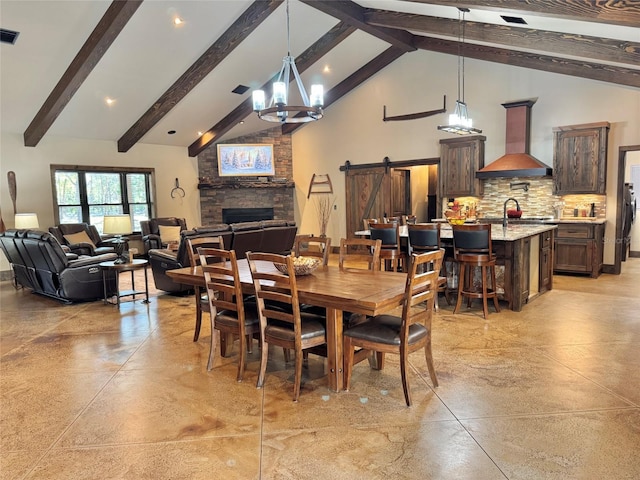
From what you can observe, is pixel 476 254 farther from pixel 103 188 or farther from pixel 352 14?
pixel 103 188

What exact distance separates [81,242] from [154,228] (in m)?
1.81

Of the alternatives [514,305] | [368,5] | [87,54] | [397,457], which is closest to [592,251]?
[514,305]

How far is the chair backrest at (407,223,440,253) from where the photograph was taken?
198 inches

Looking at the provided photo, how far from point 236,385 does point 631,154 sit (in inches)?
367

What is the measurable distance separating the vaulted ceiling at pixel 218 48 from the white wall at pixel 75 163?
22 cm

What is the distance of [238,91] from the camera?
28.2 ft

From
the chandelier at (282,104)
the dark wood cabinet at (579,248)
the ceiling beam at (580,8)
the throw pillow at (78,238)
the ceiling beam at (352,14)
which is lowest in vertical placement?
the dark wood cabinet at (579,248)

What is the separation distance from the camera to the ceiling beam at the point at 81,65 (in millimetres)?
5469

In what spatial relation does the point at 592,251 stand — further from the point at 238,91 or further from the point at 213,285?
the point at 238,91

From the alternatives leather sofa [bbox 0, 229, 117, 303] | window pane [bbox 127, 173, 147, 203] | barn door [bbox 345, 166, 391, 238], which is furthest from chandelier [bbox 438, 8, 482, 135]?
window pane [bbox 127, 173, 147, 203]

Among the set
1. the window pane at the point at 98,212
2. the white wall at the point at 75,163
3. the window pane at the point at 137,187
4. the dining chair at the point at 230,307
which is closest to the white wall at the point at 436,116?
the white wall at the point at 75,163

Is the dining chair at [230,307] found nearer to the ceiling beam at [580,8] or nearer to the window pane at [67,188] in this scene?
the ceiling beam at [580,8]

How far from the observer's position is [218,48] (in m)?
6.93

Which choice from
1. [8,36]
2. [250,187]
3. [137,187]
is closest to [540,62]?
[250,187]
